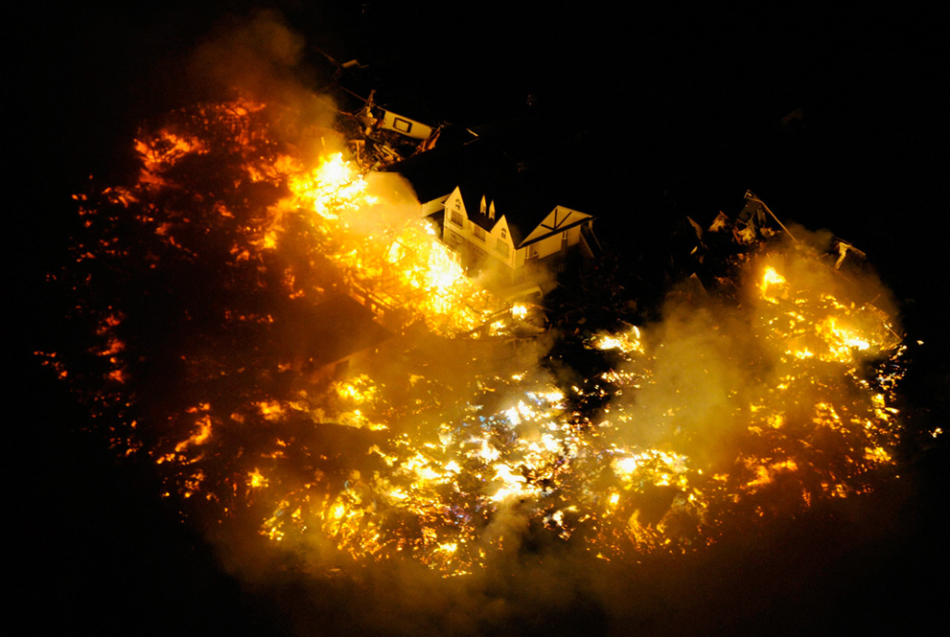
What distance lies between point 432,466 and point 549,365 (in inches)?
63.7

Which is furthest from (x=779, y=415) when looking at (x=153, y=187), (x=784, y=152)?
(x=153, y=187)

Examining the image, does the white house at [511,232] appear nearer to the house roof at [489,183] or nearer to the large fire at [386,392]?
the house roof at [489,183]

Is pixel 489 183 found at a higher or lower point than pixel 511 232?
higher

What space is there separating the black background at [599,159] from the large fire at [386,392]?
0.37 metres

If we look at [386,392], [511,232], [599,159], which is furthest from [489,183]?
[386,392]

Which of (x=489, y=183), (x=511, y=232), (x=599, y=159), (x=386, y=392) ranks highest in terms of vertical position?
(x=599, y=159)

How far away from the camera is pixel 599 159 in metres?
7.45

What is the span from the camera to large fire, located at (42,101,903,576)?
196 inches

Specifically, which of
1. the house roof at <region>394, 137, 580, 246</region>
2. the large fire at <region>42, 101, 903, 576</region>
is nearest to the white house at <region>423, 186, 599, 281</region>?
the house roof at <region>394, 137, 580, 246</region>

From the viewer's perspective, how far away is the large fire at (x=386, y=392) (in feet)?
16.4

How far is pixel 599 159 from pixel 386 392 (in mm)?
4124

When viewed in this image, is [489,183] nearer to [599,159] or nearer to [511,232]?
[511,232]

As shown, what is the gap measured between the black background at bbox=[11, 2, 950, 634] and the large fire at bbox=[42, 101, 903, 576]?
0.37 metres

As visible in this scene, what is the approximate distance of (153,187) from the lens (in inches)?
214
